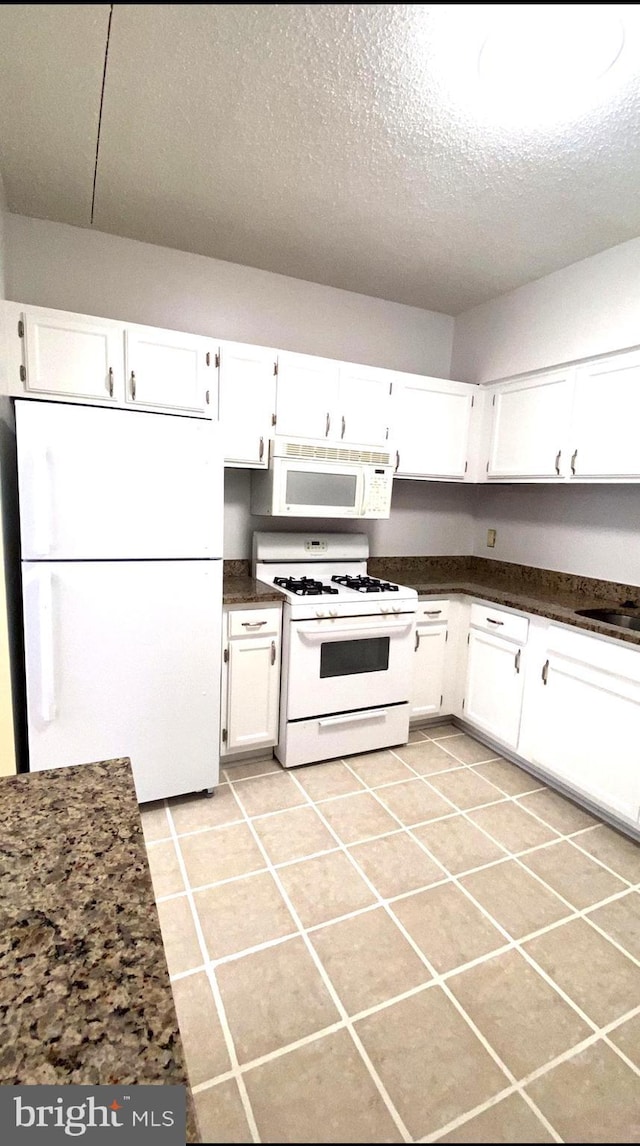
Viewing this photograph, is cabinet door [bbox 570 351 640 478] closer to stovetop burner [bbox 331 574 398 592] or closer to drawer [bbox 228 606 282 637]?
stovetop burner [bbox 331 574 398 592]

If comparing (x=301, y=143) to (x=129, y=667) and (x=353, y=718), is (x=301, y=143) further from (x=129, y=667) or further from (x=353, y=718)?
(x=353, y=718)

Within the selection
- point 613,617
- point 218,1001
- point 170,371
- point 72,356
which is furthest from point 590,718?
point 72,356

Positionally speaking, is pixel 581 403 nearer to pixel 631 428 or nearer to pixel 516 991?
pixel 631 428

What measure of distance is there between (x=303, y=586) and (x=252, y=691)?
0.56m

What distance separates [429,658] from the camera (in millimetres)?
2844

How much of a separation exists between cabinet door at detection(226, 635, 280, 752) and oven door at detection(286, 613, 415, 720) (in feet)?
0.31


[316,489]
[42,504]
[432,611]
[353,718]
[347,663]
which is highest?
[316,489]

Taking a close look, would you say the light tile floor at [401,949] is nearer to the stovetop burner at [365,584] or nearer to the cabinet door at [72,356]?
the stovetop burner at [365,584]

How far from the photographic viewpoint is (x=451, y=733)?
2980 millimetres

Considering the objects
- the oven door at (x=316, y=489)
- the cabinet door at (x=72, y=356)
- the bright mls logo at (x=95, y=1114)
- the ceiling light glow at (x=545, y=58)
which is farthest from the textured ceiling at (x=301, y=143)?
the bright mls logo at (x=95, y=1114)

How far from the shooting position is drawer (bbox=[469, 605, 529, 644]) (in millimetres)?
2472

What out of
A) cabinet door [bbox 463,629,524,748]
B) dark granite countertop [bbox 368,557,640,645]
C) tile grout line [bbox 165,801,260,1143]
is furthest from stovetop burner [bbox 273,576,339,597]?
tile grout line [bbox 165,801,260,1143]

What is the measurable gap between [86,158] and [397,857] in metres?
2.79

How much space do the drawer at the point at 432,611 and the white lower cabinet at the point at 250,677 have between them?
0.80 metres
